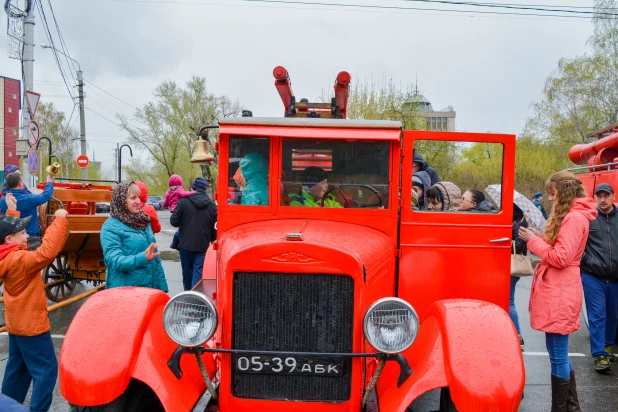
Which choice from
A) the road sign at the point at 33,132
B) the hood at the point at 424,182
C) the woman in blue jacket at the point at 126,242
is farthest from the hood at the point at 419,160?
the road sign at the point at 33,132

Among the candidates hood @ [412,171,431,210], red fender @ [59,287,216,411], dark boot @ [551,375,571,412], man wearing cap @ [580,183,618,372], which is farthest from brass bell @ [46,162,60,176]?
man wearing cap @ [580,183,618,372]

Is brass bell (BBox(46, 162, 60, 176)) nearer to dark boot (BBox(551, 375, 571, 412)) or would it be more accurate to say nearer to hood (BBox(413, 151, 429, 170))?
hood (BBox(413, 151, 429, 170))

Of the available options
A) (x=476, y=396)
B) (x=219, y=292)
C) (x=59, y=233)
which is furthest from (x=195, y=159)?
(x=476, y=396)

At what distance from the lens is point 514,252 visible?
553 cm

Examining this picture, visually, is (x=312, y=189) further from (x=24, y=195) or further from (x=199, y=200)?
(x=24, y=195)

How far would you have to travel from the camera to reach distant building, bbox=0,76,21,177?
48438 mm

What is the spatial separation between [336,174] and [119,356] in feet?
6.47

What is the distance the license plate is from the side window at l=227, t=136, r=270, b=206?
52.1 inches

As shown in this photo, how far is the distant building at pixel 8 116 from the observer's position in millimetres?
48438

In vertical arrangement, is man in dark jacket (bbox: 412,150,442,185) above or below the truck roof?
below

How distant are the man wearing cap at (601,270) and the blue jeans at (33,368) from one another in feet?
17.3

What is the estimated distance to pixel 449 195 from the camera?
15.1 ft

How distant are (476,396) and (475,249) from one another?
1.70 m

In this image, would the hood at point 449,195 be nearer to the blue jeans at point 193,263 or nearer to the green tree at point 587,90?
the blue jeans at point 193,263
